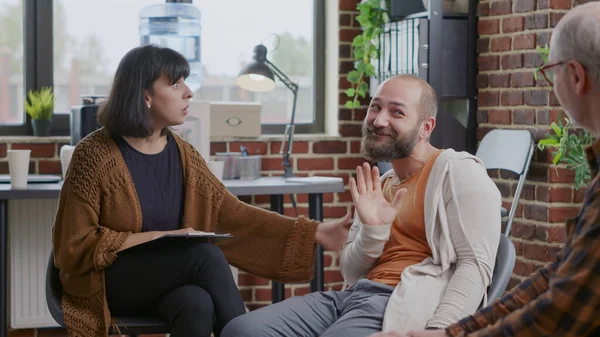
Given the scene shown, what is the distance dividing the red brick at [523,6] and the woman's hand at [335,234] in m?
1.56

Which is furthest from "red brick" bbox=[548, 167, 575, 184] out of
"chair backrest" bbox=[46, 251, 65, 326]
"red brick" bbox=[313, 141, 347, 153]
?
"chair backrest" bbox=[46, 251, 65, 326]

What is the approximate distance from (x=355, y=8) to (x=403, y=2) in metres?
0.41

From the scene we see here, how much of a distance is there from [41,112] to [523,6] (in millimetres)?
2201

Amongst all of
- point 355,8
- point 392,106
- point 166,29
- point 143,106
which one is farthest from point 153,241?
point 355,8

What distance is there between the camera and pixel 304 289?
4.49m

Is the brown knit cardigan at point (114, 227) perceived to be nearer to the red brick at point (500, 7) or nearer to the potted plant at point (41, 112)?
the potted plant at point (41, 112)

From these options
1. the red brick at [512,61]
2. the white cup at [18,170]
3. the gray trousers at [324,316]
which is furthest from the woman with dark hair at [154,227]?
the red brick at [512,61]

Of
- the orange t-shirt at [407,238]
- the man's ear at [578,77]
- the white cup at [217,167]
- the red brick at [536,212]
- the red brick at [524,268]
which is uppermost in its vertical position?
the man's ear at [578,77]

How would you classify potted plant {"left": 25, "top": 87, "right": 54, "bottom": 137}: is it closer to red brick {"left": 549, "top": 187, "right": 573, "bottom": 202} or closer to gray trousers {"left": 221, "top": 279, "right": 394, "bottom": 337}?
gray trousers {"left": 221, "top": 279, "right": 394, "bottom": 337}

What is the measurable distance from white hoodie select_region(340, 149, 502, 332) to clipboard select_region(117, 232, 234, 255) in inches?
19.6

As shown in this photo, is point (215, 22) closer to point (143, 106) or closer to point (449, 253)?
point (143, 106)

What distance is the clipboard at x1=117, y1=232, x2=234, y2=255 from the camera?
2.48 metres

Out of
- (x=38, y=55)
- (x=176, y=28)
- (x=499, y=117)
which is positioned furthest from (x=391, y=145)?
(x=38, y=55)

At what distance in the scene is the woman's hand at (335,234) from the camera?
2.70 meters
